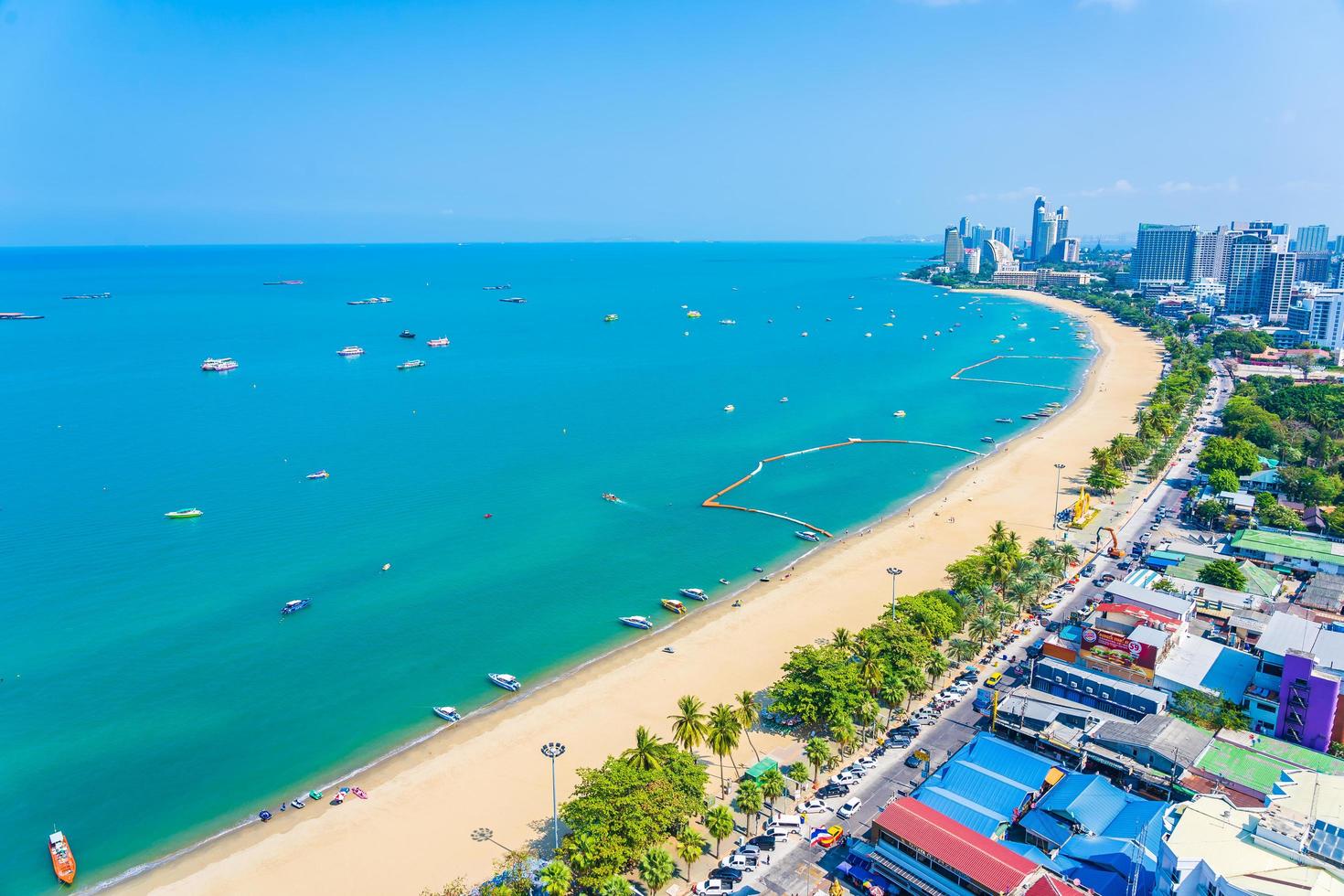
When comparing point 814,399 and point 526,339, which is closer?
point 814,399

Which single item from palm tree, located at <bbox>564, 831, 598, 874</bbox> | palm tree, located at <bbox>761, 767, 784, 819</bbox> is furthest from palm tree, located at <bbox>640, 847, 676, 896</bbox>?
palm tree, located at <bbox>761, 767, 784, 819</bbox>

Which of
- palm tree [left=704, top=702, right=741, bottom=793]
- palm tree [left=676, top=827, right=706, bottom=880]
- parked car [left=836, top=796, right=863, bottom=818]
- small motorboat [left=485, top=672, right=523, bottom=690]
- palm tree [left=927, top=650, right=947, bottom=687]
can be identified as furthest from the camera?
small motorboat [left=485, top=672, right=523, bottom=690]

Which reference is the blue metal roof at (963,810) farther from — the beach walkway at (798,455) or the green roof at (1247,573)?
the beach walkway at (798,455)

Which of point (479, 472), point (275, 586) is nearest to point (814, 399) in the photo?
point (479, 472)

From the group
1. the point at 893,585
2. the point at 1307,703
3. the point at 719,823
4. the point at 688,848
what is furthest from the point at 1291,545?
the point at 688,848

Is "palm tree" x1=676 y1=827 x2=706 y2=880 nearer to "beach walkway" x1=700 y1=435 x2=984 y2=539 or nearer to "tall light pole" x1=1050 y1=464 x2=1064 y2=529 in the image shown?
"beach walkway" x1=700 y1=435 x2=984 y2=539

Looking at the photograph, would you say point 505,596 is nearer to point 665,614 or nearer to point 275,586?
point 665,614

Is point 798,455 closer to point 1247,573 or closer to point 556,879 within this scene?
point 1247,573
